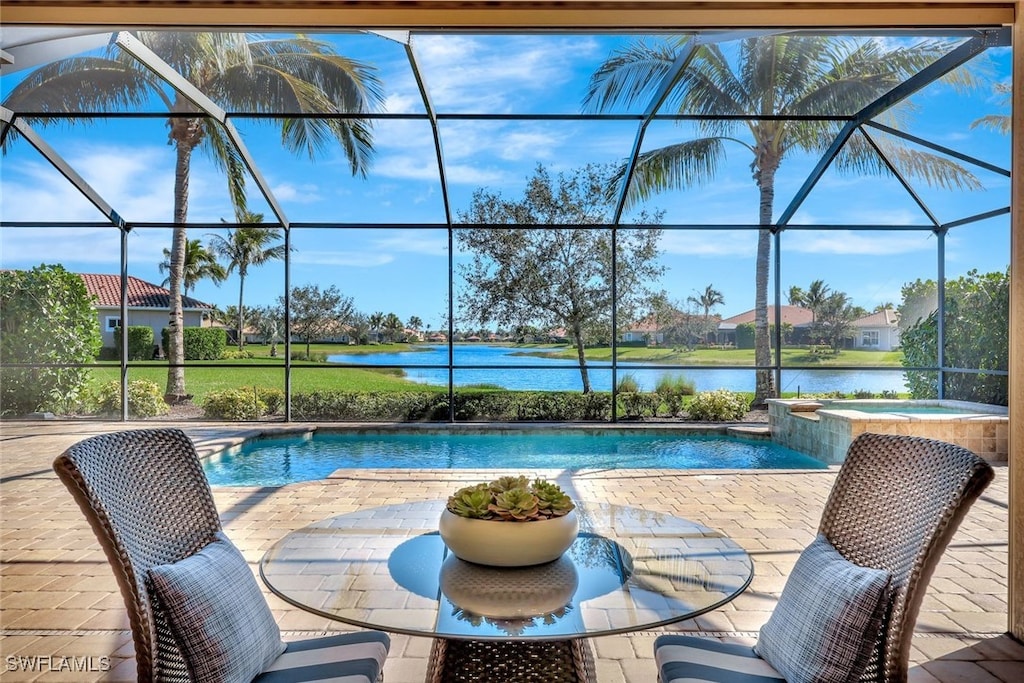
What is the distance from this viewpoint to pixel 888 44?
7395mm

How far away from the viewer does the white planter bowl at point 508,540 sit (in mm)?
1467

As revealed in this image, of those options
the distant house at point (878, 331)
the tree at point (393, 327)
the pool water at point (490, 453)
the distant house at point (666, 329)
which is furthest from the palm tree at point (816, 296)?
the tree at point (393, 327)

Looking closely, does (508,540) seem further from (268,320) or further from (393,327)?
(268,320)

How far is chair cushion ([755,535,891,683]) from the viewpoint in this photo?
1.35 metres

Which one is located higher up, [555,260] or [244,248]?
[244,248]

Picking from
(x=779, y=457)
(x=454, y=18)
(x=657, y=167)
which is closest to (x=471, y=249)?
(x=657, y=167)

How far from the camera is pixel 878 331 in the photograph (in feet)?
32.6

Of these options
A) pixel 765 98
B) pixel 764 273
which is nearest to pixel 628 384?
pixel 764 273

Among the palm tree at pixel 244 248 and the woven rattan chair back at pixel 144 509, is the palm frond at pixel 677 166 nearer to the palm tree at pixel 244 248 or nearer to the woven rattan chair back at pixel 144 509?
the palm tree at pixel 244 248

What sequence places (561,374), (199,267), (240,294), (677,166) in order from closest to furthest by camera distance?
1. (677,166)
2. (561,374)
3. (199,267)
4. (240,294)

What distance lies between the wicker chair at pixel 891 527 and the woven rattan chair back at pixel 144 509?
107 cm

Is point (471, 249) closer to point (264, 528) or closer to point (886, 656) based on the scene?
point (264, 528)

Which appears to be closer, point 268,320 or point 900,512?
point 900,512

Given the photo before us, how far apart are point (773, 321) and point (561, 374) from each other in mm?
3737
